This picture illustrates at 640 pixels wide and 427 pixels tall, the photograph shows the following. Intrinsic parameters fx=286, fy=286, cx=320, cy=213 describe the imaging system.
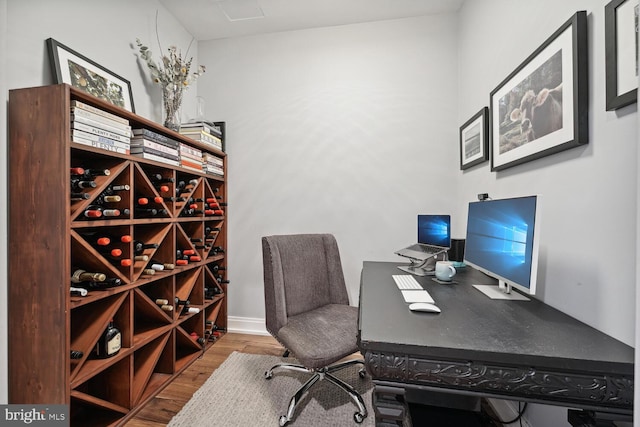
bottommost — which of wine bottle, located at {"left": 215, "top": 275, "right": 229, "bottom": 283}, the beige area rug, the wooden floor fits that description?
the wooden floor

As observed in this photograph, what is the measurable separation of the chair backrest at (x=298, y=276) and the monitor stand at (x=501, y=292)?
999mm

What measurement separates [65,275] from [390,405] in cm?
145

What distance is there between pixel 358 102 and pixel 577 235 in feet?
6.51

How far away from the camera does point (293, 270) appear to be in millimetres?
1976

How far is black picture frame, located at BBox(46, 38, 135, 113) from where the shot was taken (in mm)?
1555

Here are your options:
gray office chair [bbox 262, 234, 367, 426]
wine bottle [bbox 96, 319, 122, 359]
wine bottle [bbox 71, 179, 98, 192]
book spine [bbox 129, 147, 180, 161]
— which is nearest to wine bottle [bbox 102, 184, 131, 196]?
wine bottle [bbox 71, 179, 98, 192]

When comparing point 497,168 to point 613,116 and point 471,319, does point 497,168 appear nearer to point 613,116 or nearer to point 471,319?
point 613,116

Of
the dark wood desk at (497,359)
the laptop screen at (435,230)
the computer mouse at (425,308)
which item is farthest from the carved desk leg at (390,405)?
the laptop screen at (435,230)

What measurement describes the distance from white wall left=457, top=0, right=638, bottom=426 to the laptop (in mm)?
475

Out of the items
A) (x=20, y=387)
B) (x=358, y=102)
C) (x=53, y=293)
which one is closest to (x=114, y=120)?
(x=53, y=293)

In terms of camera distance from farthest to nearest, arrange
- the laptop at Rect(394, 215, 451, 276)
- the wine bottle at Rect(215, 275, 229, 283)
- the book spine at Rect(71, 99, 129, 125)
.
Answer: the wine bottle at Rect(215, 275, 229, 283) < the laptop at Rect(394, 215, 451, 276) < the book spine at Rect(71, 99, 129, 125)

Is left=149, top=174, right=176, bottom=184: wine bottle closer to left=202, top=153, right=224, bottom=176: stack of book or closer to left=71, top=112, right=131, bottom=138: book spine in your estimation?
left=71, top=112, right=131, bottom=138: book spine

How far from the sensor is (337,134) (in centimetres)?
264

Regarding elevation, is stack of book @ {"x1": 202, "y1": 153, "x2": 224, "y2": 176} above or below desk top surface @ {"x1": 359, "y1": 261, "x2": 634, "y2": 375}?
above
